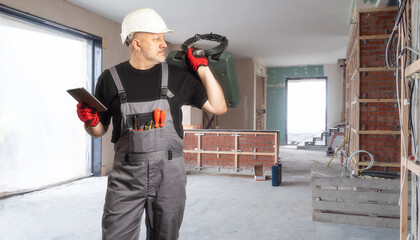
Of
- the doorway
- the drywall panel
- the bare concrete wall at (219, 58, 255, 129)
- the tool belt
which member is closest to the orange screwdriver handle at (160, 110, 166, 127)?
the tool belt

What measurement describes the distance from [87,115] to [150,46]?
0.49 metres

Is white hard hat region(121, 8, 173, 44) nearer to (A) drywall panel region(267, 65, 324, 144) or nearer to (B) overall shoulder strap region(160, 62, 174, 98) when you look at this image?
(B) overall shoulder strap region(160, 62, 174, 98)

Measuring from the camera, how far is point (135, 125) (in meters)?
1.64

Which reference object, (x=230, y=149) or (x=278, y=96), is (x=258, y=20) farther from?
(x=278, y=96)

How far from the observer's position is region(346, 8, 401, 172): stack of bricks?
4.06 m

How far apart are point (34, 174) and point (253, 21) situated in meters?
5.03

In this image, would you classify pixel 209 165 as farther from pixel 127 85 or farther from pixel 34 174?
pixel 127 85

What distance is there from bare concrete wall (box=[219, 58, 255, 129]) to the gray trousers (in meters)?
9.61

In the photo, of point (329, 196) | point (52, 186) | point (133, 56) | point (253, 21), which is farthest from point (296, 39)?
point (133, 56)

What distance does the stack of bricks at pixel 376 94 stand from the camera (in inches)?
160

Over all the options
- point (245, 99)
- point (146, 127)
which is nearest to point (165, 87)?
point (146, 127)

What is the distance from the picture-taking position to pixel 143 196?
162 cm

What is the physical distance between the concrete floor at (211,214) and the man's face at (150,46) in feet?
6.71

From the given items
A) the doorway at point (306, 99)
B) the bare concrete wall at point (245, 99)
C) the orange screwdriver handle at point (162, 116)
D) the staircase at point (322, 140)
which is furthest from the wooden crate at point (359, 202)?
the doorway at point (306, 99)
